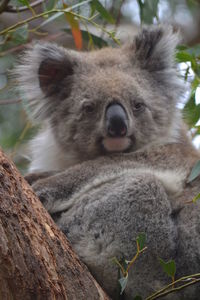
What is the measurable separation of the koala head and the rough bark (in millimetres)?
1047

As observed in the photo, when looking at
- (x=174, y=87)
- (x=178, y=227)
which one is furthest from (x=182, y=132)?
(x=178, y=227)

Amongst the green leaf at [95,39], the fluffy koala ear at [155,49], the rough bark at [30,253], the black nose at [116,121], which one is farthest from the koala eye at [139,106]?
the rough bark at [30,253]

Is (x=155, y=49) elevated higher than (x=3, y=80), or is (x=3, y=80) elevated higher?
(x=155, y=49)

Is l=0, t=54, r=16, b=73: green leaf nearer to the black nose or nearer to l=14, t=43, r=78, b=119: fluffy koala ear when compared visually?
l=14, t=43, r=78, b=119: fluffy koala ear

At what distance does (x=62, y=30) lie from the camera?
4059 millimetres

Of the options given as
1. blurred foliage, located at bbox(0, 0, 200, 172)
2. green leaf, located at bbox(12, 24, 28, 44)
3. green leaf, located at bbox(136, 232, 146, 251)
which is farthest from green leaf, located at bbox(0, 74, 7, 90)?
green leaf, located at bbox(136, 232, 146, 251)

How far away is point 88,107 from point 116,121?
35cm

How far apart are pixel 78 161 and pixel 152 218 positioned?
39.3 inches

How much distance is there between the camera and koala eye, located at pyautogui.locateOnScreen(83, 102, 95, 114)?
345 cm

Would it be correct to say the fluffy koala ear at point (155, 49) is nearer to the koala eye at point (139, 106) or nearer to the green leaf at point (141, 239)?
the koala eye at point (139, 106)

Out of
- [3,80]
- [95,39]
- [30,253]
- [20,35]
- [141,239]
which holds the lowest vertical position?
[141,239]

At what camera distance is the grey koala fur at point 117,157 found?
276cm

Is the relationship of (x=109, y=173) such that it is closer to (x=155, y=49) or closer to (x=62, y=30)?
(x=155, y=49)

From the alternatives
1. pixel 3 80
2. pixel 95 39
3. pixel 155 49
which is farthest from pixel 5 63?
pixel 155 49
